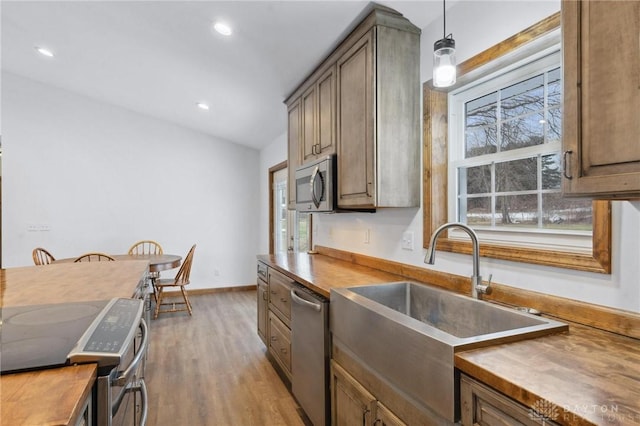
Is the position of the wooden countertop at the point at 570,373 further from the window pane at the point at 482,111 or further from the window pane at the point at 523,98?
the window pane at the point at 482,111

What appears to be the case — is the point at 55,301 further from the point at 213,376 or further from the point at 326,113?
the point at 326,113

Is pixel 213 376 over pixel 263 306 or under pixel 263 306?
under

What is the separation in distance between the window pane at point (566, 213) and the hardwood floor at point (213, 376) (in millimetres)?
1853

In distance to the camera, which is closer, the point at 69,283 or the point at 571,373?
the point at 571,373

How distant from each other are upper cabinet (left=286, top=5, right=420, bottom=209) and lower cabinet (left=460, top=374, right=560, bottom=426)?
1196 millimetres

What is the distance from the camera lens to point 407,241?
2.16 m

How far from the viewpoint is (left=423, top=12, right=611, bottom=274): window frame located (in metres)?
1.20

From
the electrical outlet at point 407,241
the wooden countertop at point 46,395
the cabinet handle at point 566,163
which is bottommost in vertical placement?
the wooden countertop at point 46,395

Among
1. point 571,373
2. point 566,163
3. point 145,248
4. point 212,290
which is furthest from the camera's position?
point 212,290

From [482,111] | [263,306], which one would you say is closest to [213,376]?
[263,306]

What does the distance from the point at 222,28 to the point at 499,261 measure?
230 cm

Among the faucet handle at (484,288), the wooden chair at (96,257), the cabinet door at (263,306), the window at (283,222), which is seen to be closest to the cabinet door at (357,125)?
the faucet handle at (484,288)

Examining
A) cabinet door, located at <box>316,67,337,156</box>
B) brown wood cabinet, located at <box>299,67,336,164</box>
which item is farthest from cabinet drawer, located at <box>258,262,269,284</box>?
cabinet door, located at <box>316,67,337,156</box>

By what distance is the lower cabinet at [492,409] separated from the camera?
729mm
